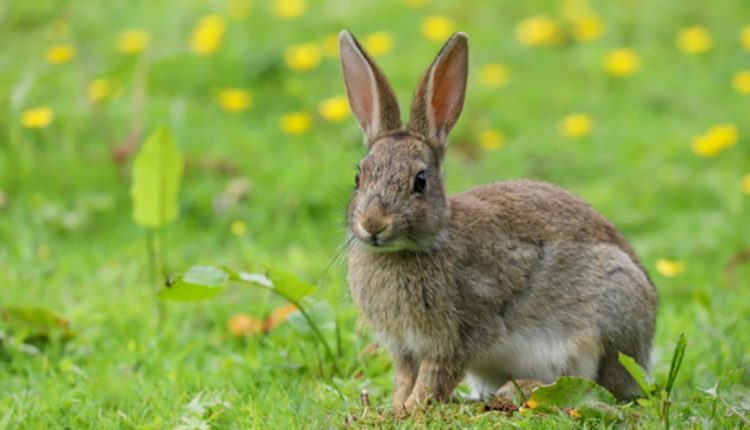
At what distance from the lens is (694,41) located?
975 cm

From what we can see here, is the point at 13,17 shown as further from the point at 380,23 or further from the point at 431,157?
the point at 431,157

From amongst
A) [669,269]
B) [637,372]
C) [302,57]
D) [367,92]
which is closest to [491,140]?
[302,57]

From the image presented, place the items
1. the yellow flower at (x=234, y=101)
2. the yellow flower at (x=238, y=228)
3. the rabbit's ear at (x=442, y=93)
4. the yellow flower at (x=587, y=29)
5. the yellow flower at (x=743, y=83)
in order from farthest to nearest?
1. the yellow flower at (x=587, y=29)
2. the yellow flower at (x=743, y=83)
3. the yellow flower at (x=234, y=101)
4. the yellow flower at (x=238, y=228)
5. the rabbit's ear at (x=442, y=93)

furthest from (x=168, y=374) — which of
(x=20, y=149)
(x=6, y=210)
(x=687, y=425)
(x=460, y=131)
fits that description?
(x=460, y=131)

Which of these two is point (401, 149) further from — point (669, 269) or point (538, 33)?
point (538, 33)

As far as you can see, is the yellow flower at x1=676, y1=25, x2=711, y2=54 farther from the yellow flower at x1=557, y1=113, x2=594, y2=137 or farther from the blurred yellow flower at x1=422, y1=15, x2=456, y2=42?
the blurred yellow flower at x1=422, y1=15, x2=456, y2=42

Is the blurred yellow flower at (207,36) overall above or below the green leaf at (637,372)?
below

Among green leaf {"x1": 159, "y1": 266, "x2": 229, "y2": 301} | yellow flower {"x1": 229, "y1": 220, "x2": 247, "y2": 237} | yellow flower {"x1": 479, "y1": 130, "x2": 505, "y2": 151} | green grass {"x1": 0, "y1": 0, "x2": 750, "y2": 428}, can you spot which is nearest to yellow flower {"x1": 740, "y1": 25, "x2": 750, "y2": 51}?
green grass {"x1": 0, "y1": 0, "x2": 750, "y2": 428}

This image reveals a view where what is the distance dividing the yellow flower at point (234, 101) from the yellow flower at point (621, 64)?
2835 millimetres

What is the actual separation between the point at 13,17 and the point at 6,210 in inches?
130

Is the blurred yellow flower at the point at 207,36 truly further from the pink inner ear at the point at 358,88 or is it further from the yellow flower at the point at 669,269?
the pink inner ear at the point at 358,88

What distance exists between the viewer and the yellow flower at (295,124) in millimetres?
7898

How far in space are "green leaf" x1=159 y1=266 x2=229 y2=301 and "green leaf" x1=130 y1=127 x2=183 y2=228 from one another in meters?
0.92

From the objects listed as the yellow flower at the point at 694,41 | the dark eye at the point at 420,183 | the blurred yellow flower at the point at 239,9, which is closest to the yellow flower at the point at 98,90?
A: the blurred yellow flower at the point at 239,9
